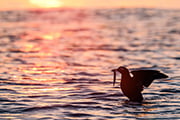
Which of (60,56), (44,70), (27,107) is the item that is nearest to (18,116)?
(27,107)

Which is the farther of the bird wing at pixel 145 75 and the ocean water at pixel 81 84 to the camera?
the bird wing at pixel 145 75

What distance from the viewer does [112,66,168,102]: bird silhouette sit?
42.5ft

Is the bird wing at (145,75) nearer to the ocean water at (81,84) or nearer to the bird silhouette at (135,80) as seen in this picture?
the bird silhouette at (135,80)

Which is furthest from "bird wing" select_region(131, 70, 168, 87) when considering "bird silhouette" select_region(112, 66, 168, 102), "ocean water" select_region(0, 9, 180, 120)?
"ocean water" select_region(0, 9, 180, 120)

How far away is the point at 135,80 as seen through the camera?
13086mm

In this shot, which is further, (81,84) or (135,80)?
(81,84)

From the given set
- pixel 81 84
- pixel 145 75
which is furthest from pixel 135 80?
pixel 81 84

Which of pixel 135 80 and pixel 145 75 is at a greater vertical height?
pixel 145 75

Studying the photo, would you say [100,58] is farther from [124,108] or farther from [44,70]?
[124,108]

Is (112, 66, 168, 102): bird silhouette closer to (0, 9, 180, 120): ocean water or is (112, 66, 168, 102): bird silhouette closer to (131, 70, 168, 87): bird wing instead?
(131, 70, 168, 87): bird wing

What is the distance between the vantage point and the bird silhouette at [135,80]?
13.0 meters

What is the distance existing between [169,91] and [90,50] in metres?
13.3

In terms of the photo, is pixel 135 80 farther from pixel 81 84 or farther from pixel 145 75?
pixel 81 84

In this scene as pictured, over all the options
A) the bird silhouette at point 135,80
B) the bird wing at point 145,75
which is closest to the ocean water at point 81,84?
the bird silhouette at point 135,80
